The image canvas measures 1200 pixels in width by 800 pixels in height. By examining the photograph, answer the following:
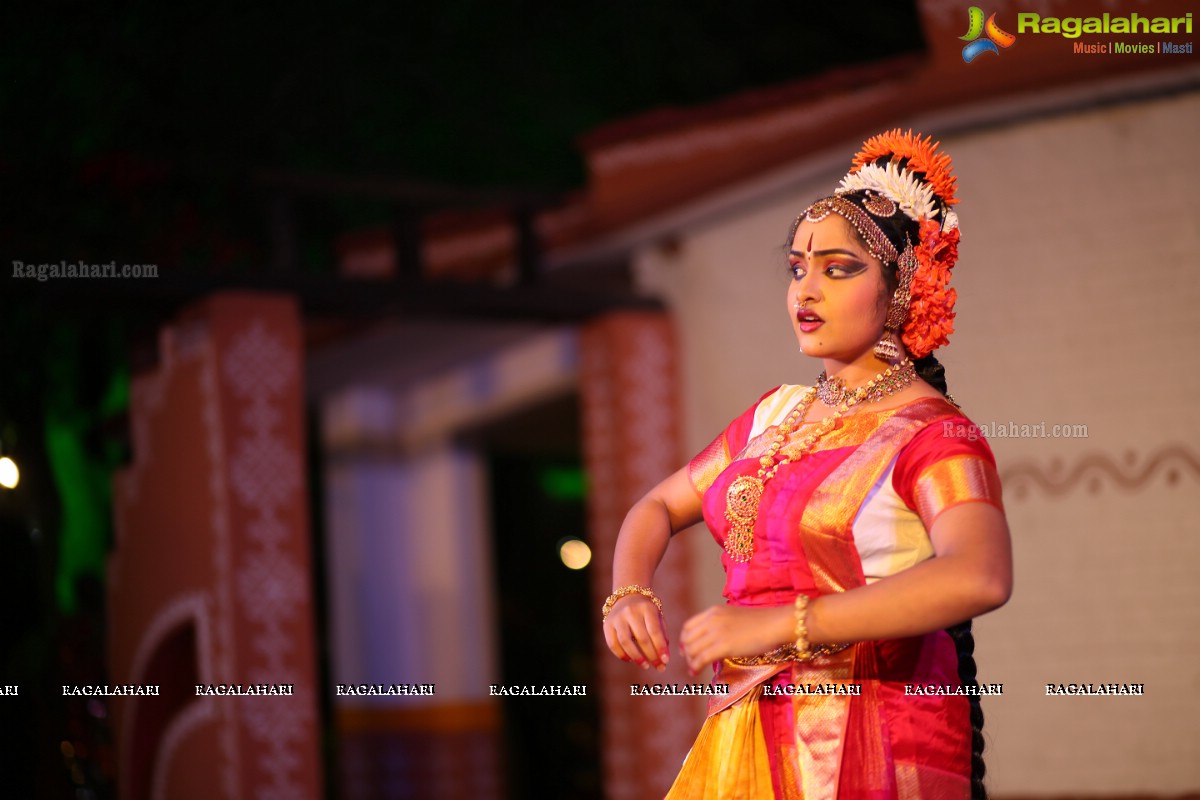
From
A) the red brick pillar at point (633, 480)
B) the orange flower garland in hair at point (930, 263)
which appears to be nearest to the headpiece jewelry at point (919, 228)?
the orange flower garland in hair at point (930, 263)

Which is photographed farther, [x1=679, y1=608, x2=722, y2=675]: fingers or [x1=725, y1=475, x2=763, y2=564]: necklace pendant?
[x1=725, y1=475, x2=763, y2=564]: necklace pendant

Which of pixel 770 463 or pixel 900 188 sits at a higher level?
pixel 900 188

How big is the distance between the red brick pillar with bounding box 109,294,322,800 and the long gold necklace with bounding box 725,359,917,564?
4.10m

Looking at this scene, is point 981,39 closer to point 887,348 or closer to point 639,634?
point 887,348

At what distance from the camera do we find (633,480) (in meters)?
6.97

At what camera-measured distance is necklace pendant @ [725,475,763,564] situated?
2.39 meters

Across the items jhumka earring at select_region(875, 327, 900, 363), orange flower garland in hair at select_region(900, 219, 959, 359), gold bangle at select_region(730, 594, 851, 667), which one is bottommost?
gold bangle at select_region(730, 594, 851, 667)

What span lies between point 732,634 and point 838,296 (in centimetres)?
63

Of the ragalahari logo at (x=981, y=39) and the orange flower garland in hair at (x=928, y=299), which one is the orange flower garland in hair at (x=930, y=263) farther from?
the ragalahari logo at (x=981, y=39)

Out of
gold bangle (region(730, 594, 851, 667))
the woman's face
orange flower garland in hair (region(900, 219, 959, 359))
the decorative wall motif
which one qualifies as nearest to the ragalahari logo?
the decorative wall motif

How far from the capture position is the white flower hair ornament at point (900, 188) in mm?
2471

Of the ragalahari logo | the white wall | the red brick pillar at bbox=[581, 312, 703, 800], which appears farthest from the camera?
the red brick pillar at bbox=[581, 312, 703, 800]

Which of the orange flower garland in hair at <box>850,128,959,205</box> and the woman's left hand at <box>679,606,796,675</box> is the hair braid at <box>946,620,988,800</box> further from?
the orange flower garland in hair at <box>850,128,959,205</box>

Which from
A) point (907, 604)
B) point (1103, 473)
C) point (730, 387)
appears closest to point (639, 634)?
point (907, 604)
